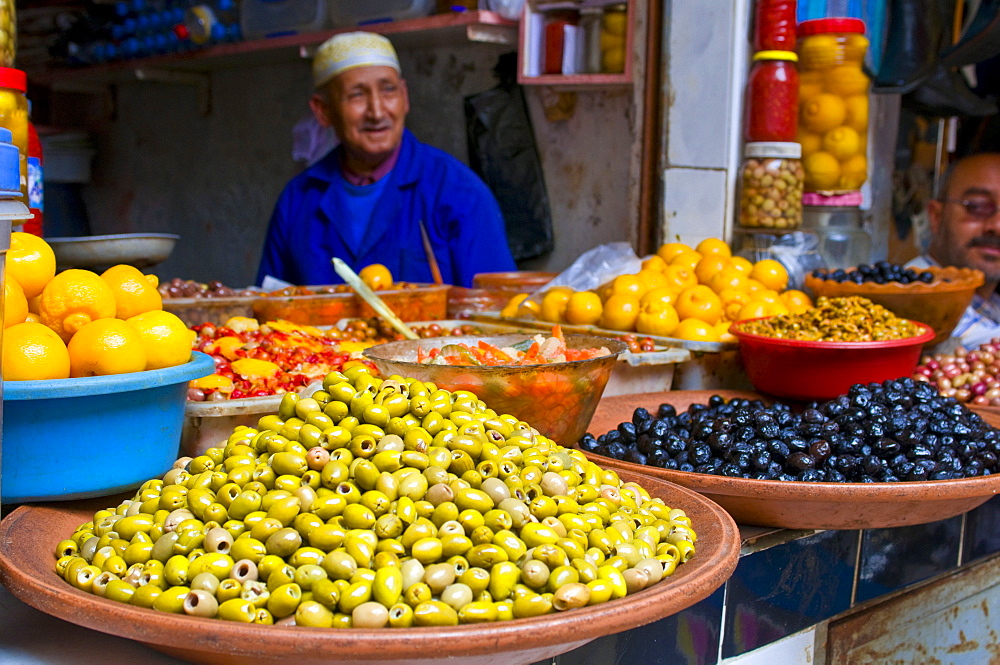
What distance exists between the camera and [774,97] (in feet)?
9.74

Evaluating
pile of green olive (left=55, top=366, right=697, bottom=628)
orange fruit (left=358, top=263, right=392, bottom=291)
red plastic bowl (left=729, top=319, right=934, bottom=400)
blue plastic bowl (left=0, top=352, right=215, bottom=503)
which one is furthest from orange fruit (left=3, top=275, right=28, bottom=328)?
red plastic bowl (left=729, top=319, right=934, bottom=400)

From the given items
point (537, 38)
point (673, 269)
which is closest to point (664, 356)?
point (673, 269)

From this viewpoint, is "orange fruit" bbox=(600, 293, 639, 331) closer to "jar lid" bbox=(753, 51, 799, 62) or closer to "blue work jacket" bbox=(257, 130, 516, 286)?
"jar lid" bbox=(753, 51, 799, 62)

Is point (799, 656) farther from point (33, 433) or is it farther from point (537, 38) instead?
point (537, 38)

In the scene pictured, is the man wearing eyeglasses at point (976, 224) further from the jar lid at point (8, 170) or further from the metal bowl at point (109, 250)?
the jar lid at point (8, 170)

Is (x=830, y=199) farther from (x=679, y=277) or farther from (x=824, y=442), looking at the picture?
(x=824, y=442)

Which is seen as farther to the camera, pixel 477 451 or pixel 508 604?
pixel 477 451

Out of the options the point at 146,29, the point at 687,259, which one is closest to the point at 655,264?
the point at 687,259

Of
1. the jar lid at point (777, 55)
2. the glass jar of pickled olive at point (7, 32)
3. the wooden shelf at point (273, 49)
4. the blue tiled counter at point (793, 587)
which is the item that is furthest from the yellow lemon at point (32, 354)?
the wooden shelf at point (273, 49)

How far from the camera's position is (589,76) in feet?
12.4

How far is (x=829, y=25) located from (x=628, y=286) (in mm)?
1217

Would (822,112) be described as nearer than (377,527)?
No

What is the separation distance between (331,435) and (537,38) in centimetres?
313

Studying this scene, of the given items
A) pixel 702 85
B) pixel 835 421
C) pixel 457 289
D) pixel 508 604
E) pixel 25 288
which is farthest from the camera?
pixel 702 85
